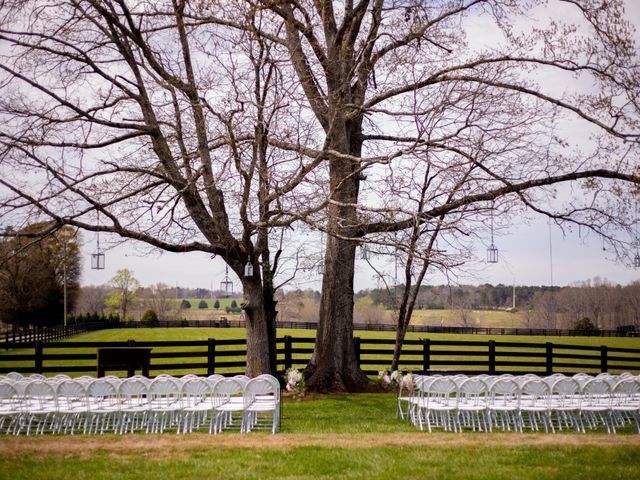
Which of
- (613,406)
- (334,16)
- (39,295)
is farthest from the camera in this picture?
(39,295)

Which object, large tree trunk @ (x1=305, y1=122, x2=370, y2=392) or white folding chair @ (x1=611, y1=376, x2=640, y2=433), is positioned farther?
large tree trunk @ (x1=305, y1=122, x2=370, y2=392)

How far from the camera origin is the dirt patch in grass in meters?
8.57

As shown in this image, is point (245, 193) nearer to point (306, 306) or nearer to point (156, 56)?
point (156, 56)

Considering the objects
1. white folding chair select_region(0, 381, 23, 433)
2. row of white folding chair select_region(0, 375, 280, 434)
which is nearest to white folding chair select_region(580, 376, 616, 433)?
row of white folding chair select_region(0, 375, 280, 434)

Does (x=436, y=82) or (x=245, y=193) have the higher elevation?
(x=436, y=82)

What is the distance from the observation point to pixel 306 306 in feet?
258

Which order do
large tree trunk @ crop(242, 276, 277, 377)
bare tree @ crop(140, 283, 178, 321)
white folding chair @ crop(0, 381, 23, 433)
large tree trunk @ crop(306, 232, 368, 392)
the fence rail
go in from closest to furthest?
white folding chair @ crop(0, 381, 23, 433) → large tree trunk @ crop(242, 276, 277, 377) → large tree trunk @ crop(306, 232, 368, 392) → the fence rail → bare tree @ crop(140, 283, 178, 321)

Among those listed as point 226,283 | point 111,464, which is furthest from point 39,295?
point 111,464

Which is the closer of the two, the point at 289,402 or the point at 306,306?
the point at 289,402

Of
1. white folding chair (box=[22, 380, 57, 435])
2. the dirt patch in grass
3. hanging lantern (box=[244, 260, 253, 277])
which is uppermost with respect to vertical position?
hanging lantern (box=[244, 260, 253, 277])

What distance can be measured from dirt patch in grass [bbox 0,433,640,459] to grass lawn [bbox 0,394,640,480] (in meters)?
0.01

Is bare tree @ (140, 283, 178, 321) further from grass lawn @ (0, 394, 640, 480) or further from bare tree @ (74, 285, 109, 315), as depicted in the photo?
grass lawn @ (0, 394, 640, 480)

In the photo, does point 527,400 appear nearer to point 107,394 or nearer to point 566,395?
point 566,395

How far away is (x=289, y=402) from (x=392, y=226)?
4827 millimetres
